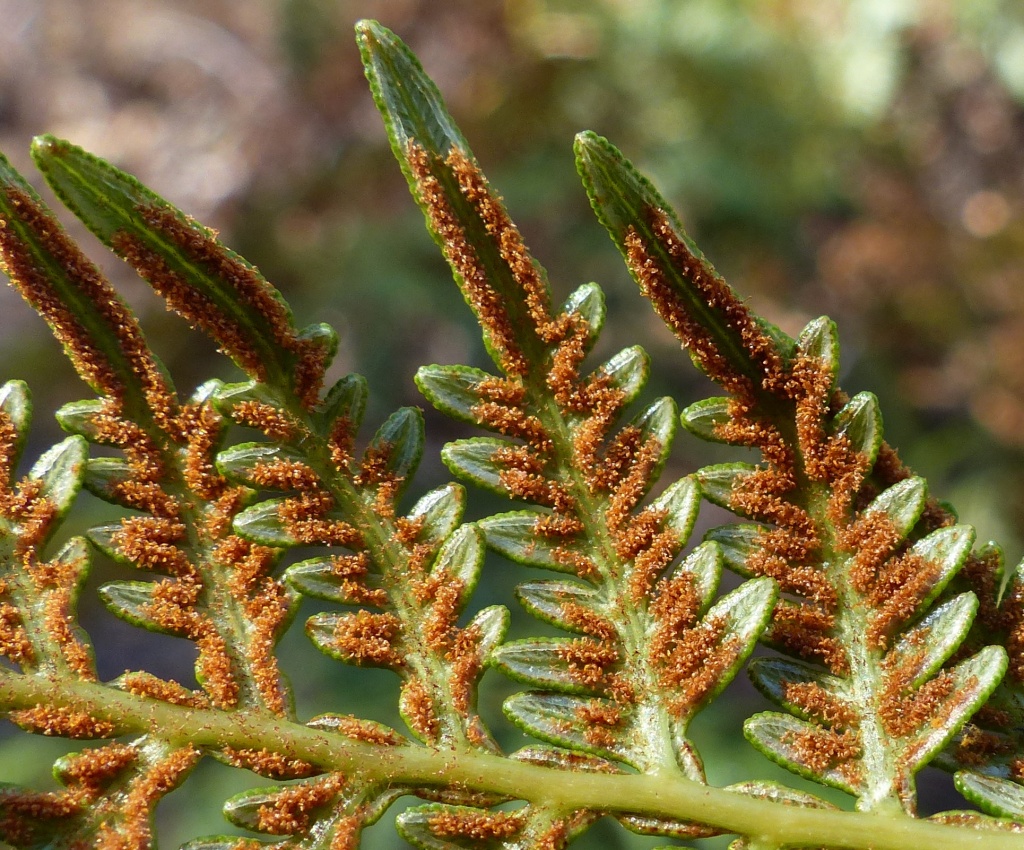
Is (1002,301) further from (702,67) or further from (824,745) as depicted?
(824,745)

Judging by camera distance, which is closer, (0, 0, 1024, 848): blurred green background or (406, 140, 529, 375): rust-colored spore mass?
(406, 140, 529, 375): rust-colored spore mass

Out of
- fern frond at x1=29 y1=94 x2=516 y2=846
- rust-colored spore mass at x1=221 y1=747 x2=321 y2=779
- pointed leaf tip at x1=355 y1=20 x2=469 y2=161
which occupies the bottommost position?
rust-colored spore mass at x1=221 y1=747 x2=321 y2=779

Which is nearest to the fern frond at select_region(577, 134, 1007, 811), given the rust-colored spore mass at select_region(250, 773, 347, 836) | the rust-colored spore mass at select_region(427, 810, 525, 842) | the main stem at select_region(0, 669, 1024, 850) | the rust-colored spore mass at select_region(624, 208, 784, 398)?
the rust-colored spore mass at select_region(624, 208, 784, 398)

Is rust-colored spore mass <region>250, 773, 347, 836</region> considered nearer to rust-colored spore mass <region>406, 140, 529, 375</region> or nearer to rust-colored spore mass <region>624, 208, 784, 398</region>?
rust-colored spore mass <region>406, 140, 529, 375</region>

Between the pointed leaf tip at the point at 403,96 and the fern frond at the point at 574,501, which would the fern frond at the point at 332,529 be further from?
the pointed leaf tip at the point at 403,96

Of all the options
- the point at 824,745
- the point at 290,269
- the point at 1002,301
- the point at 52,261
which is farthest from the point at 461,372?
the point at 290,269

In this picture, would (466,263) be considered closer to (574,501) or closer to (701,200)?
(574,501)
